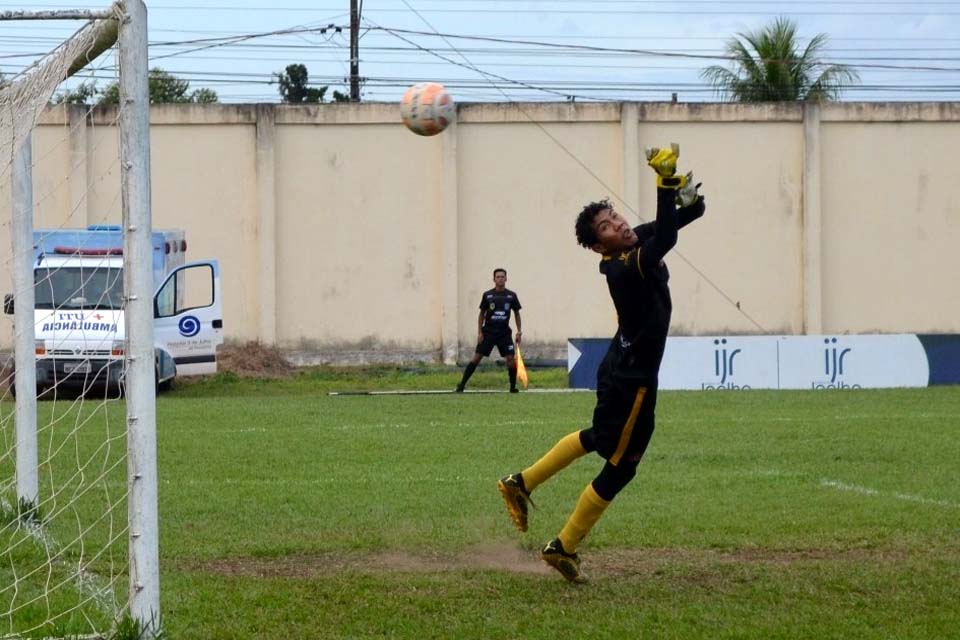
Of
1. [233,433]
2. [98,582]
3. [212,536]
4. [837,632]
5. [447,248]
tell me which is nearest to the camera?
[837,632]

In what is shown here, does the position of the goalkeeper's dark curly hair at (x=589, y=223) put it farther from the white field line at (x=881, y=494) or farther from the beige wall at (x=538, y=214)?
the beige wall at (x=538, y=214)

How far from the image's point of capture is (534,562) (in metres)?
8.20

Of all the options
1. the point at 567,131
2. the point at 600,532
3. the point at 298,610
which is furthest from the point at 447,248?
the point at 298,610

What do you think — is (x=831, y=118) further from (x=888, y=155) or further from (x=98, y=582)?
(x=98, y=582)

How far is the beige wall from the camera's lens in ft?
103

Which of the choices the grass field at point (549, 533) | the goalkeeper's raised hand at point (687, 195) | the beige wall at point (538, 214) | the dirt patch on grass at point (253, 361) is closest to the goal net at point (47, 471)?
the grass field at point (549, 533)

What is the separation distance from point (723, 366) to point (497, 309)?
406cm

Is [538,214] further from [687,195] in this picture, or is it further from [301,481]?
[687,195]

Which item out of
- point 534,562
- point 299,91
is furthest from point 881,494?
point 299,91

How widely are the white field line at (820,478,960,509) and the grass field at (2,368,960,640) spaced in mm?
28

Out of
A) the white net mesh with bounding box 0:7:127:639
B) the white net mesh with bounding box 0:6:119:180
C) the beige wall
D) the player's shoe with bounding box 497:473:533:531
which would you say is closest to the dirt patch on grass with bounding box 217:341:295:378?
the beige wall

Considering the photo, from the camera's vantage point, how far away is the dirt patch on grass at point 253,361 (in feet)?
96.1

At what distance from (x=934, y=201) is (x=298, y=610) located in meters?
28.6

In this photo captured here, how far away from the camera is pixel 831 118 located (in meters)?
32.4
